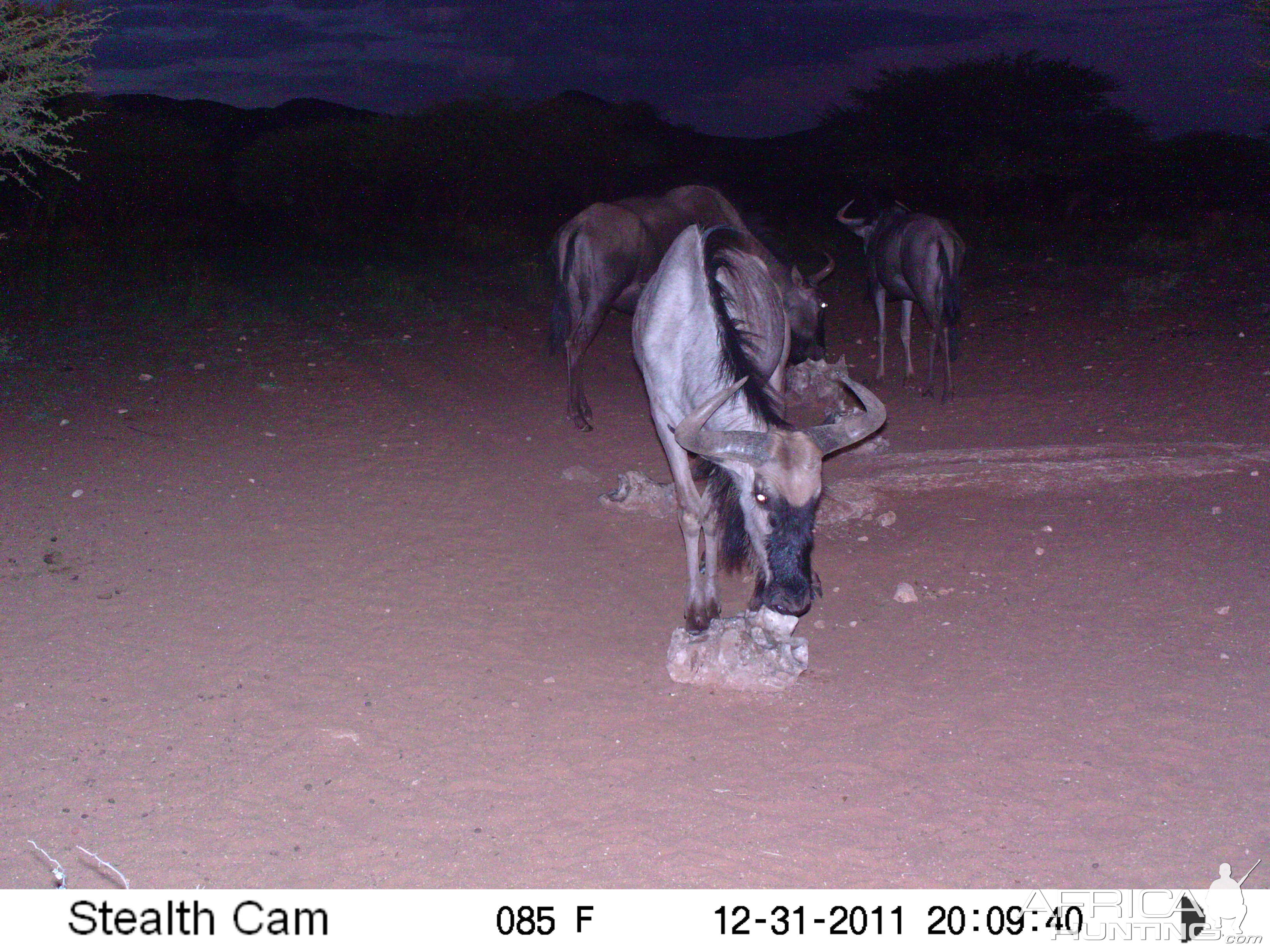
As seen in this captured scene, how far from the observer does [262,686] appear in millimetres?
4039

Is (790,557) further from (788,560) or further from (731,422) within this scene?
(731,422)

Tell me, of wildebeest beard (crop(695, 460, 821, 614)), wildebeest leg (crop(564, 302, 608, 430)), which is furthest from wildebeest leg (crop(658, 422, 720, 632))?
wildebeest leg (crop(564, 302, 608, 430))

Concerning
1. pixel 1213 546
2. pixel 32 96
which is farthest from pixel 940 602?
pixel 32 96

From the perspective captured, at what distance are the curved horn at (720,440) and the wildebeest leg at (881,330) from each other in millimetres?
5802

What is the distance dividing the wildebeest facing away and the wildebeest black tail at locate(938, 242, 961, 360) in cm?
99

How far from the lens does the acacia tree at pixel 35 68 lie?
8555mm

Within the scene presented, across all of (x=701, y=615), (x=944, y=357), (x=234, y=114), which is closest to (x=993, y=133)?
(x=944, y=357)

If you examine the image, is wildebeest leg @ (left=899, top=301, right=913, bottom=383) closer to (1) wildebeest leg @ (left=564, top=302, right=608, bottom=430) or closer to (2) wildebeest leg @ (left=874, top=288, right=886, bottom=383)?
(2) wildebeest leg @ (left=874, top=288, right=886, bottom=383)

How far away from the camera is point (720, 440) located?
3.95m

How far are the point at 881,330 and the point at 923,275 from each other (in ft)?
2.95

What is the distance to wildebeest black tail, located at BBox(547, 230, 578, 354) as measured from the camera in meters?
8.44

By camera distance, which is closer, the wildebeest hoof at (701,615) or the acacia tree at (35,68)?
the wildebeest hoof at (701,615)

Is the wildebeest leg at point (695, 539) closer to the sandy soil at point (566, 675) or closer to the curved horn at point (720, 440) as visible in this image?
the sandy soil at point (566, 675)

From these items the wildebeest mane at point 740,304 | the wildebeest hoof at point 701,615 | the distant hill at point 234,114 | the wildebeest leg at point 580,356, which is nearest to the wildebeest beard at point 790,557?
the wildebeest mane at point 740,304
